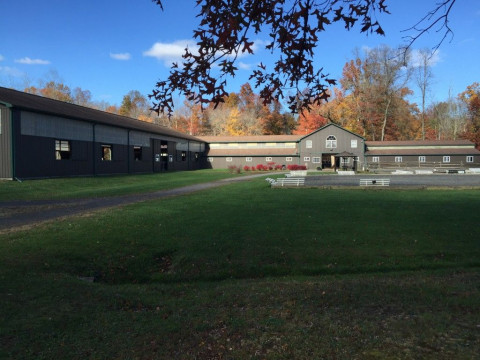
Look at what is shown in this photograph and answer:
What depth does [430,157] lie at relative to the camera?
53250mm

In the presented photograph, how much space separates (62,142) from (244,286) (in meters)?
25.2

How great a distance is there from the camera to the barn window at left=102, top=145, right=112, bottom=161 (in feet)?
106

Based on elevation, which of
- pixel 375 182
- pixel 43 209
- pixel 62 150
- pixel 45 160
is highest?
pixel 62 150

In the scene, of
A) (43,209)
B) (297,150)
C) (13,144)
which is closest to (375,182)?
(43,209)

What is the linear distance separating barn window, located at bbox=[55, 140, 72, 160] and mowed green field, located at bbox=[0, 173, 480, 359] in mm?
16925

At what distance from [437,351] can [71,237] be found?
28.9ft

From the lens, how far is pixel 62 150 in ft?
88.1

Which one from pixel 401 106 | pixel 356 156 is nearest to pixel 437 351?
pixel 356 156

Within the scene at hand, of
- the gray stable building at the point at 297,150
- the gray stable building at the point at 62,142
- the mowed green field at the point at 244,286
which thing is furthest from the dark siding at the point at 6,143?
the gray stable building at the point at 297,150

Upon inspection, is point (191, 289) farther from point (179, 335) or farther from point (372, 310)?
point (372, 310)

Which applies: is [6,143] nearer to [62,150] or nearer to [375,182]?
[62,150]

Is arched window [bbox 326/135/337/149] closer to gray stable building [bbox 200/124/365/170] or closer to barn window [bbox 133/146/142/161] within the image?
gray stable building [bbox 200/124/365/170]

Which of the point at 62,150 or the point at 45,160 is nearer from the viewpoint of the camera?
the point at 45,160

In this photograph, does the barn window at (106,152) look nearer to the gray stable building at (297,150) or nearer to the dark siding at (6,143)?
the dark siding at (6,143)
